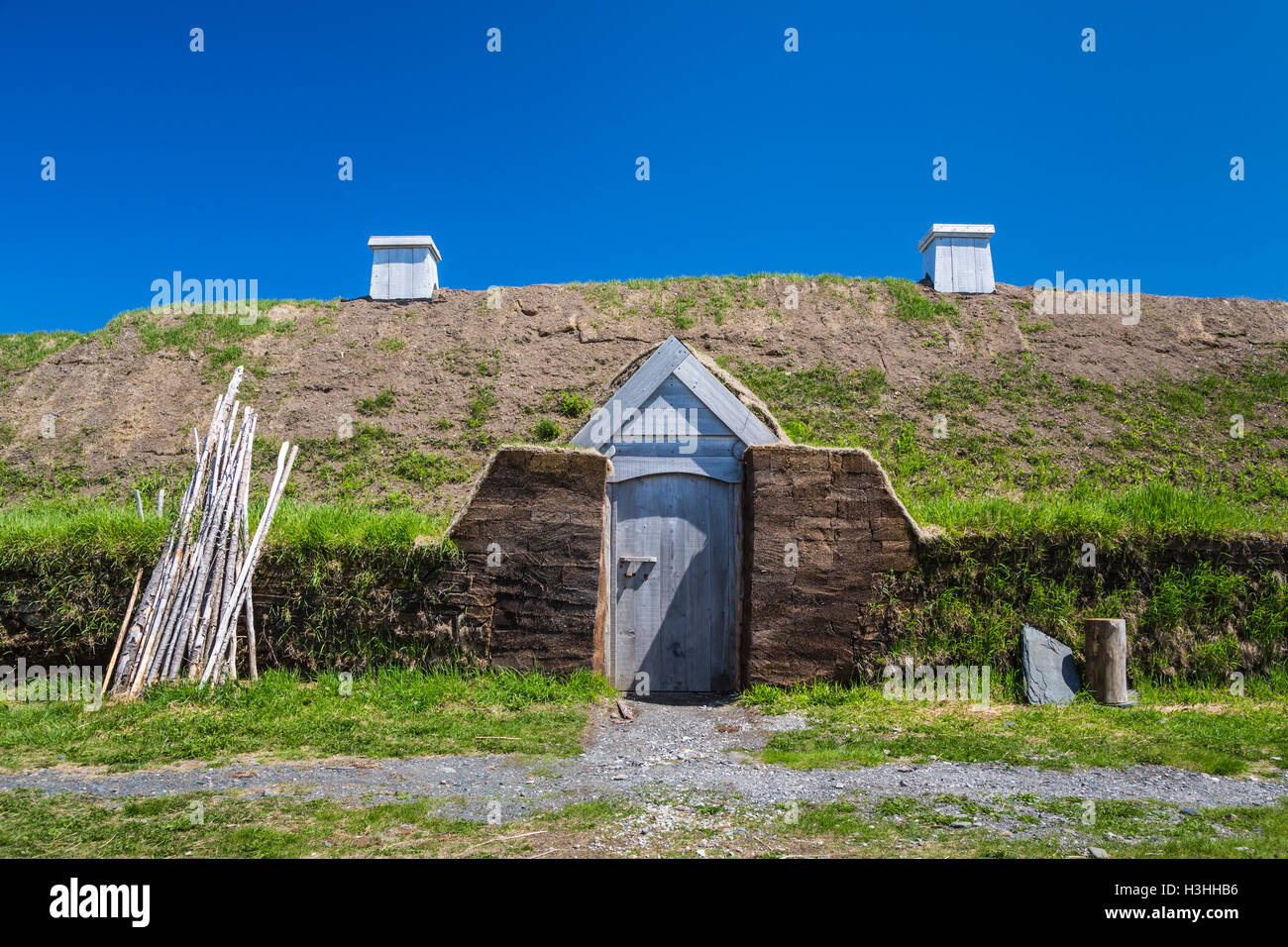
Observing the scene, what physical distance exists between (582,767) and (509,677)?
2571 mm

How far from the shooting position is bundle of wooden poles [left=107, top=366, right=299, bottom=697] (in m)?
8.20

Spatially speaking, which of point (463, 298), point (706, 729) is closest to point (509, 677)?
point (706, 729)

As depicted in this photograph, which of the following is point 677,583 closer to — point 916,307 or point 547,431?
point 547,431

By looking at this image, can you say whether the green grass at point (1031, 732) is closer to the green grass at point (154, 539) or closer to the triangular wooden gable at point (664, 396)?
the triangular wooden gable at point (664, 396)

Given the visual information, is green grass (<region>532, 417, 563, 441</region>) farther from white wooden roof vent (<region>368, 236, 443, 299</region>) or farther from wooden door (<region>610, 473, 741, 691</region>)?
white wooden roof vent (<region>368, 236, 443, 299</region>)

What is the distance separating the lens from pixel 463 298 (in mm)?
20312

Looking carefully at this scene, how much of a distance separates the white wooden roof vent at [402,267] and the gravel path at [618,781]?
15834 millimetres

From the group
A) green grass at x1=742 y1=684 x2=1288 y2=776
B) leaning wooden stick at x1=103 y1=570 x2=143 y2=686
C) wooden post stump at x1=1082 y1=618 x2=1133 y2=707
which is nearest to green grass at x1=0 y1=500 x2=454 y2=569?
leaning wooden stick at x1=103 y1=570 x2=143 y2=686

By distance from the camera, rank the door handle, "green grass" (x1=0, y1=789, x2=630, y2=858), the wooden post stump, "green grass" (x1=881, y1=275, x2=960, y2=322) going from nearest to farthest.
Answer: "green grass" (x1=0, y1=789, x2=630, y2=858)
the wooden post stump
the door handle
"green grass" (x1=881, y1=275, x2=960, y2=322)

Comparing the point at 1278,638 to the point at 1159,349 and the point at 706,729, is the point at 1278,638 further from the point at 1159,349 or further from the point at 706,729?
the point at 1159,349

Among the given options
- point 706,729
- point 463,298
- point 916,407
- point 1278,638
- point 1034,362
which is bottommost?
point 706,729

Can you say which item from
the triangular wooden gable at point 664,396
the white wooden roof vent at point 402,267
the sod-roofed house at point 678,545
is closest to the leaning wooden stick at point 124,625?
the sod-roofed house at point 678,545

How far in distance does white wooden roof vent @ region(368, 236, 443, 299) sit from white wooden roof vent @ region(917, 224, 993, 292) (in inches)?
495

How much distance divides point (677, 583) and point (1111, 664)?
4704mm
